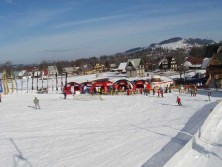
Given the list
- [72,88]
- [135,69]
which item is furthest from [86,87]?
[135,69]

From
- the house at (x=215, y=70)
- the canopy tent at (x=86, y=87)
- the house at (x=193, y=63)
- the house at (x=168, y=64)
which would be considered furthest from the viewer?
the house at (x=168, y=64)

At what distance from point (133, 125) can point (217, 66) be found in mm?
28915

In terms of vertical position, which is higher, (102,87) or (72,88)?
(102,87)

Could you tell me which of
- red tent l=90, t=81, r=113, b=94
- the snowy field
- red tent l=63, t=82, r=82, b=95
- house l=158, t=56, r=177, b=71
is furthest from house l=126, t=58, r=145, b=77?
the snowy field

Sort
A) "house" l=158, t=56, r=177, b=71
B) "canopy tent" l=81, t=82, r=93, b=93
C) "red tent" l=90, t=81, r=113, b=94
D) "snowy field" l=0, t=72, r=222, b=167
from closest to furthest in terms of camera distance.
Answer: "snowy field" l=0, t=72, r=222, b=167
"red tent" l=90, t=81, r=113, b=94
"canopy tent" l=81, t=82, r=93, b=93
"house" l=158, t=56, r=177, b=71

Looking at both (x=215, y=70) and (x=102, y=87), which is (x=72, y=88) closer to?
(x=102, y=87)

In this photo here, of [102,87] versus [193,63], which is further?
[193,63]

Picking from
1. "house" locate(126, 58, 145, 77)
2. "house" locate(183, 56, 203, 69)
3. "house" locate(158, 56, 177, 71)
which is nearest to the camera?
"house" locate(126, 58, 145, 77)

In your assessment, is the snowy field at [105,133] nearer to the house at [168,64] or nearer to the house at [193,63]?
the house at [193,63]

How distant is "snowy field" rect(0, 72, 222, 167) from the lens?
15.0m

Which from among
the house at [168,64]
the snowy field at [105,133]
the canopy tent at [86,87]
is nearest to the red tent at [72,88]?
the canopy tent at [86,87]

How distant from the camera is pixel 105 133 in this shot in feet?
67.8

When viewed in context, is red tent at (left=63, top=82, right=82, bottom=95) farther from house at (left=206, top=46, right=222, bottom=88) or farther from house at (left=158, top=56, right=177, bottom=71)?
house at (left=158, top=56, right=177, bottom=71)

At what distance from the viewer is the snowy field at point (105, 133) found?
1495 centimetres
